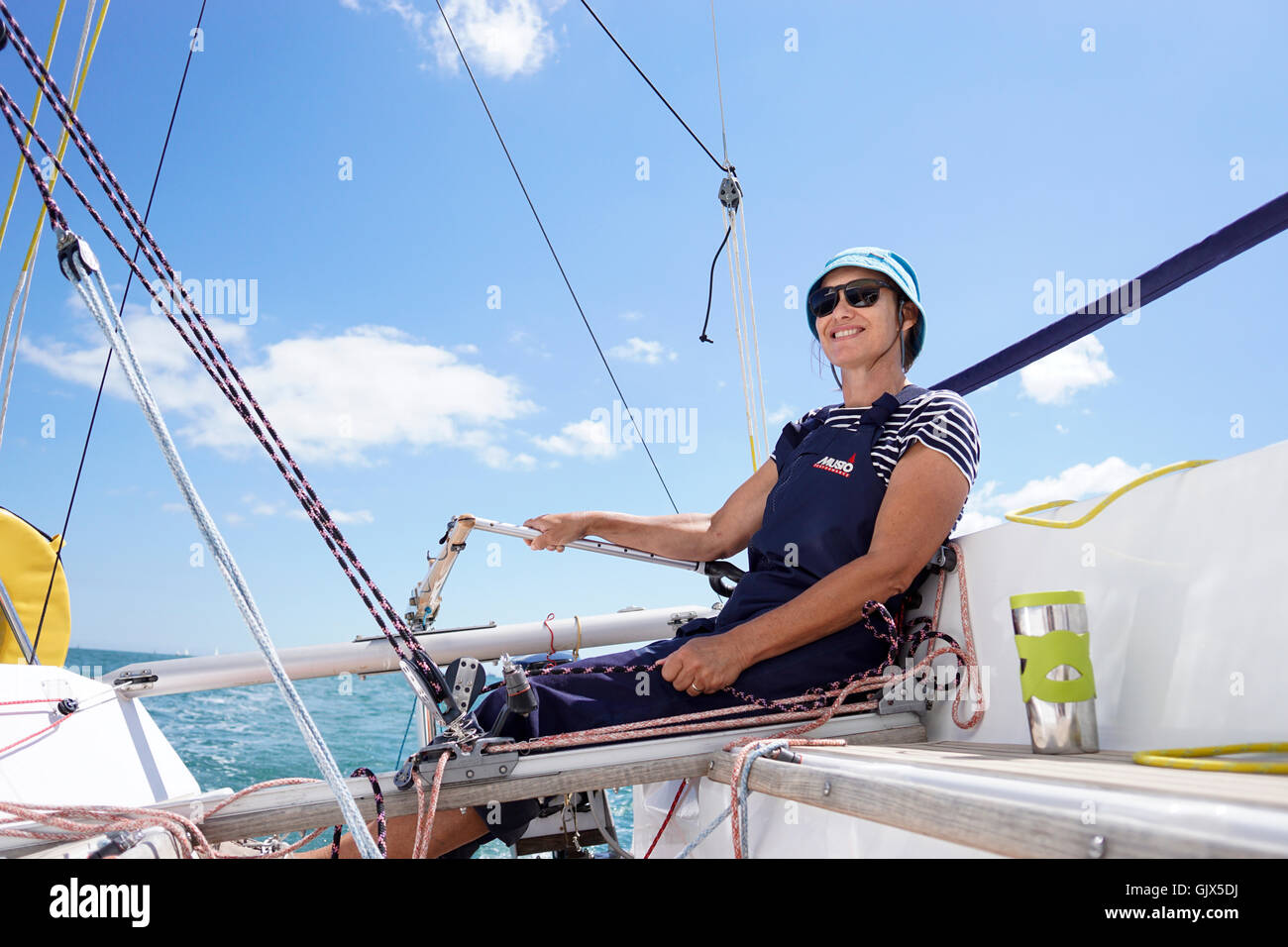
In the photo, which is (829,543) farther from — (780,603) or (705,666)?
(705,666)

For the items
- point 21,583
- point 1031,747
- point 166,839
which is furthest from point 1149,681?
point 21,583

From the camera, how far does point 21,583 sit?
2453mm

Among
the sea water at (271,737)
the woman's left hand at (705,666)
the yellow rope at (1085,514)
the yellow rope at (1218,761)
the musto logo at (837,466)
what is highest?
the musto logo at (837,466)

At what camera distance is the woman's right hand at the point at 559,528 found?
7.29ft

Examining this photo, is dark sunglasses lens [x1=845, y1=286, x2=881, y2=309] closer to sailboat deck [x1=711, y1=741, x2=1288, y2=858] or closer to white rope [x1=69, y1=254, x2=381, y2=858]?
sailboat deck [x1=711, y1=741, x2=1288, y2=858]

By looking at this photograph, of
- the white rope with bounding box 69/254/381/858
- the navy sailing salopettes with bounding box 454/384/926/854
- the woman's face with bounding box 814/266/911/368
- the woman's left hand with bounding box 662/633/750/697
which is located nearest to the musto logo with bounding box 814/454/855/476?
the navy sailing salopettes with bounding box 454/384/926/854

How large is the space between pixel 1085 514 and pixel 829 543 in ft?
1.50

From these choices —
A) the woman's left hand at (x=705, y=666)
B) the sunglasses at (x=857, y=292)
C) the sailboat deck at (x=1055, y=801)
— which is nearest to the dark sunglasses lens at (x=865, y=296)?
the sunglasses at (x=857, y=292)

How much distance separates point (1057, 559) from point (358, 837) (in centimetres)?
118

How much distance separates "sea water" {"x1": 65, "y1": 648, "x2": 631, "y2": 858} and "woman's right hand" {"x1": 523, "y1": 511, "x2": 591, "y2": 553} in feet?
2.80

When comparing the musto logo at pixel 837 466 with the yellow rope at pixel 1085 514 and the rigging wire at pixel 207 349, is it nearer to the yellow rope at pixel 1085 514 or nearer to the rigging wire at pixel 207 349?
the yellow rope at pixel 1085 514

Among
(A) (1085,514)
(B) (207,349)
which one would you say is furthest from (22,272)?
(A) (1085,514)

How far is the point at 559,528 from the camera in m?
2.22

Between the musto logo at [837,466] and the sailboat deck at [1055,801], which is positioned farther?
the musto logo at [837,466]
